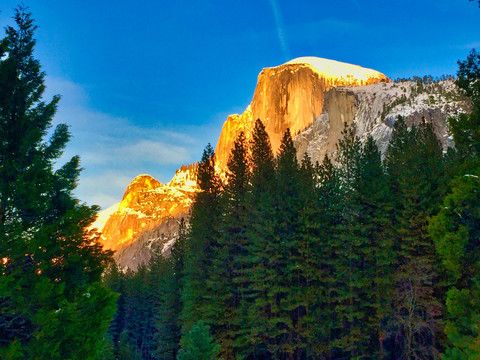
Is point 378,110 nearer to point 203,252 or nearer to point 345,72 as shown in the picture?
point 345,72

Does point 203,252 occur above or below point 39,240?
above

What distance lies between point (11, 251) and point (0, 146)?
3.21m

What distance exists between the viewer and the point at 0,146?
10086 millimetres

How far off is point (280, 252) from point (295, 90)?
151976mm

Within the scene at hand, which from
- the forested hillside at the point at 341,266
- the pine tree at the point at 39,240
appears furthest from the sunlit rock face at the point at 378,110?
the pine tree at the point at 39,240

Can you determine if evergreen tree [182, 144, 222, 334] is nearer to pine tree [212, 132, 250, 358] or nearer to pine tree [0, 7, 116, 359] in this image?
pine tree [212, 132, 250, 358]

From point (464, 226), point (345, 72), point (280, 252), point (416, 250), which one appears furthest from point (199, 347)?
point (345, 72)

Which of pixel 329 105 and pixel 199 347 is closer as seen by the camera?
pixel 199 347

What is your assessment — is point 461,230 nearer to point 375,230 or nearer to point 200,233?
point 375,230

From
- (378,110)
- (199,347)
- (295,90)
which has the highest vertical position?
(295,90)

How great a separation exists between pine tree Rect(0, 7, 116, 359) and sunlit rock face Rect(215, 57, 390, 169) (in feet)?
478

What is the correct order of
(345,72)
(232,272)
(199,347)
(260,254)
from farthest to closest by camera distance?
(345,72) → (232,272) → (260,254) → (199,347)

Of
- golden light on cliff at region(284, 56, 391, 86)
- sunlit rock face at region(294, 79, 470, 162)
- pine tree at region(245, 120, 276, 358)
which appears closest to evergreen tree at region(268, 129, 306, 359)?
pine tree at region(245, 120, 276, 358)

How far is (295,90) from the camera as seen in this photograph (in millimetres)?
165375
